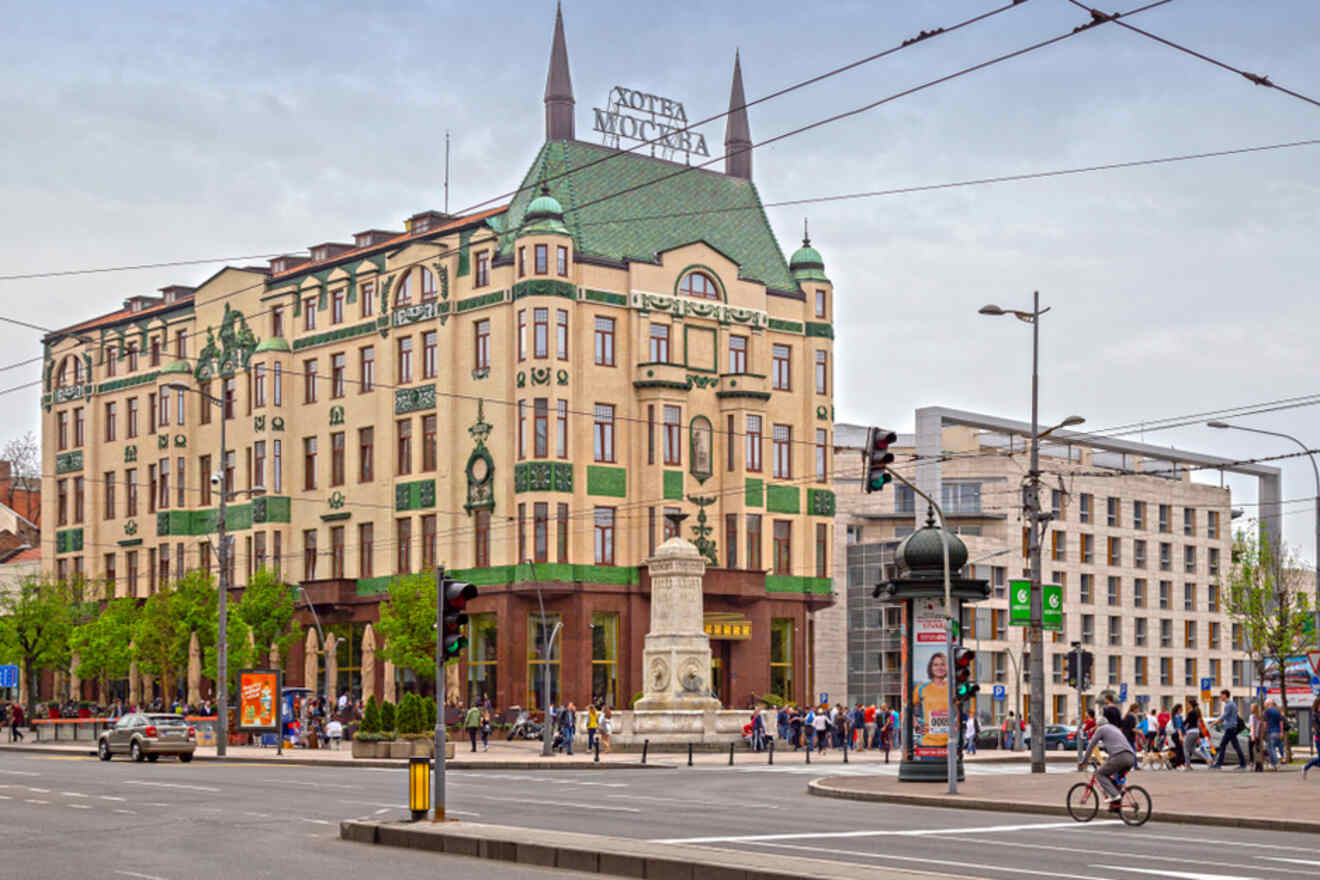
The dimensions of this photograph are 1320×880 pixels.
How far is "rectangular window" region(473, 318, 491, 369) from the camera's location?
74312 mm

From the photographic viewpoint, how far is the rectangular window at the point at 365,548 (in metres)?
79.8

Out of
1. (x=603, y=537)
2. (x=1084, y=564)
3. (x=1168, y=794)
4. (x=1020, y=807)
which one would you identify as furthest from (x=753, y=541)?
(x=1020, y=807)

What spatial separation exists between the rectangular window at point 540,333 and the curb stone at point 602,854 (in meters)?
49.5

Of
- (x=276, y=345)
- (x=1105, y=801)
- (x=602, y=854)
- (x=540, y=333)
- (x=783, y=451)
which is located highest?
(x=276, y=345)

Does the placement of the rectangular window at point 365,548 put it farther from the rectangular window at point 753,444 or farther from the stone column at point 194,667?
the rectangular window at point 753,444

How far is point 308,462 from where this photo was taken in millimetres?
83812

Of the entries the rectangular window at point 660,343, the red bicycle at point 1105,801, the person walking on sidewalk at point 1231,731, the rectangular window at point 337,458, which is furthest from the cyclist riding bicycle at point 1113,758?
the rectangular window at point 337,458

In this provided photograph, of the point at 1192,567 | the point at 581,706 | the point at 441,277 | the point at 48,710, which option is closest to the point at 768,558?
the point at 581,706

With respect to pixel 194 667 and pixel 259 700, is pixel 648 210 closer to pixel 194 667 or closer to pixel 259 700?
pixel 194 667

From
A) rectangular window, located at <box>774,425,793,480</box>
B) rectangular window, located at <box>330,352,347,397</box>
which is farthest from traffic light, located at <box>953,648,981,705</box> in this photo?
rectangular window, located at <box>330,352,347,397</box>

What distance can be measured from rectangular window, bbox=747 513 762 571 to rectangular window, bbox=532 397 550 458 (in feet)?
30.8

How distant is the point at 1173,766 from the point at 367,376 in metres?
44.1

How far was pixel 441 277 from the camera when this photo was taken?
76.3m

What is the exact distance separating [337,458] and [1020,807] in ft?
186
